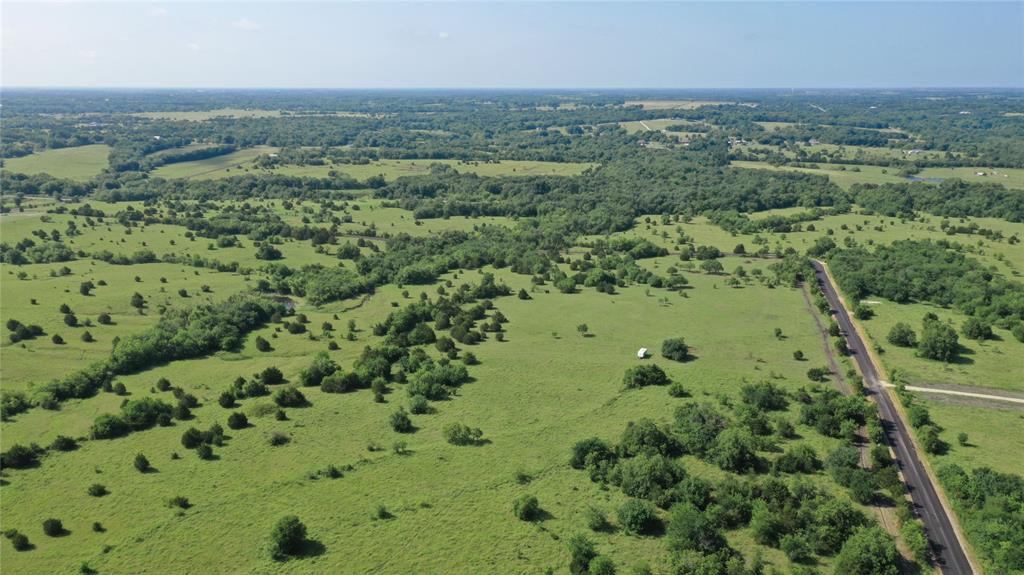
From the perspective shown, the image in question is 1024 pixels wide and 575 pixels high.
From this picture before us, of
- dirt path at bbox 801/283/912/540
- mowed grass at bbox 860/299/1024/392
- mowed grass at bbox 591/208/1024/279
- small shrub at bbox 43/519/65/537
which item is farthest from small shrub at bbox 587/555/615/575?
mowed grass at bbox 591/208/1024/279

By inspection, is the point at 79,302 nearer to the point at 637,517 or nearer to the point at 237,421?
the point at 237,421

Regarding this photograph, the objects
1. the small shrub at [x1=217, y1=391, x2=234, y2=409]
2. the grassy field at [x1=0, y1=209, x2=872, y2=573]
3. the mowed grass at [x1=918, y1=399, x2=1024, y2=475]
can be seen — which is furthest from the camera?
the small shrub at [x1=217, y1=391, x2=234, y2=409]

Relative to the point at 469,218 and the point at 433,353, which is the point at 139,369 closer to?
the point at 433,353

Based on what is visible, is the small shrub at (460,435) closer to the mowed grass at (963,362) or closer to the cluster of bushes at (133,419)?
the cluster of bushes at (133,419)

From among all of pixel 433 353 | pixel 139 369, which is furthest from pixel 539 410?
pixel 139 369

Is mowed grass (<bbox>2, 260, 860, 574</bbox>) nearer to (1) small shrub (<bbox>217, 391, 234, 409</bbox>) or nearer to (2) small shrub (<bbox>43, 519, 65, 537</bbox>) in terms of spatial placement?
(2) small shrub (<bbox>43, 519, 65, 537</bbox>)

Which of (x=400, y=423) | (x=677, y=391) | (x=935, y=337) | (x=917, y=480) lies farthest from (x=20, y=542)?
(x=935, y=337)
